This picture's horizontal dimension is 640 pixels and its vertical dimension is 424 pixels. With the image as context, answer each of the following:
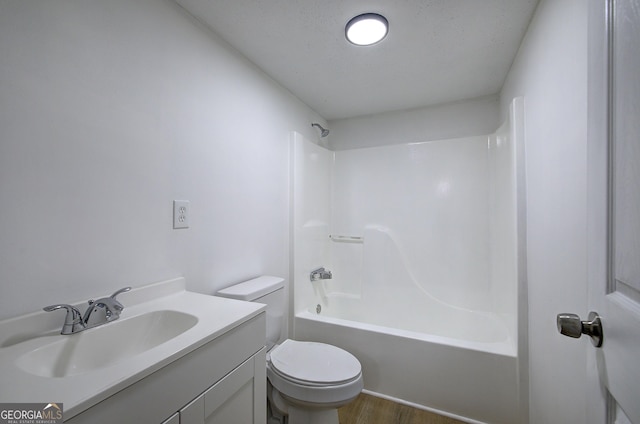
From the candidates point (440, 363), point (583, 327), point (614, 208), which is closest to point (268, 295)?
point (440, 363)

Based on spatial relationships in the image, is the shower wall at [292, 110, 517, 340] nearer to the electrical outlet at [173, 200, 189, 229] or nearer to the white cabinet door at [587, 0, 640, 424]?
the electrical outlet at [173, 200, 189, 229]

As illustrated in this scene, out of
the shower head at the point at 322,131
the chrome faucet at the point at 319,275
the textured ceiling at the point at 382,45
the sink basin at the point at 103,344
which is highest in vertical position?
the textured ceiling at the point at 382,45

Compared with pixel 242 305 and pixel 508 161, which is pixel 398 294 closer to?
pixel 508 161

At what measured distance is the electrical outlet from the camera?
1.23m

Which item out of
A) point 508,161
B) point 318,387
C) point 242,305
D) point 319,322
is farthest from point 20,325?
point 508,161

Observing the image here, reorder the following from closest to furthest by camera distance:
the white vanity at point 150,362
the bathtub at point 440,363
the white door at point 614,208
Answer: the white door at point 614,208, the white vanity at point 150,362, the bathtub at point 440,363

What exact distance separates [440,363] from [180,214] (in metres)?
1.79

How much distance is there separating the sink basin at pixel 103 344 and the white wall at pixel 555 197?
4.64 ft

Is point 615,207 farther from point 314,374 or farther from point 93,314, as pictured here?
point 93,314

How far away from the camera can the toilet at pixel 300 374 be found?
128 cm

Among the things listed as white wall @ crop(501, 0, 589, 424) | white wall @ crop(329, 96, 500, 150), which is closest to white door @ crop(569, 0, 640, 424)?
white wall @ crop(501, 0, 589, 424)

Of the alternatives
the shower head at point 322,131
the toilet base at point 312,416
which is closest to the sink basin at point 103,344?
the toilet base at point 312,416

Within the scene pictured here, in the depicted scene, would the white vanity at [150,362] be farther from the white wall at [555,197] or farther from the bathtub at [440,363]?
the white wall at [555,197]

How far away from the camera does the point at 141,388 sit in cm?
64
